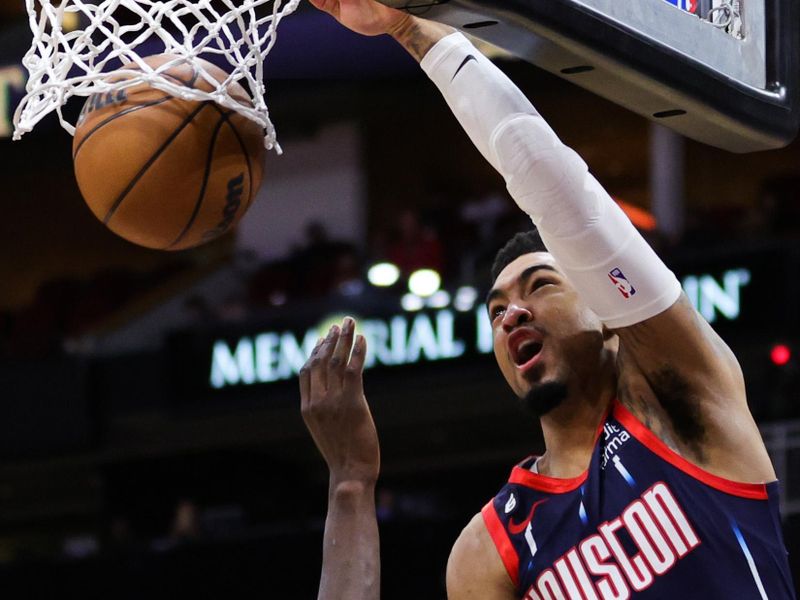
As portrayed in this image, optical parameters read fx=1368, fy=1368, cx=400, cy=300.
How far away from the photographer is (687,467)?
240 cm

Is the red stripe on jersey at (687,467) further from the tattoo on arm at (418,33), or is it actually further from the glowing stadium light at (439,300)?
the glowing stadium light at (439,300)

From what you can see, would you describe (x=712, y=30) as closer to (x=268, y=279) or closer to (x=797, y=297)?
(x=797, y=297)

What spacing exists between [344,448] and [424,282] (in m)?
7.66

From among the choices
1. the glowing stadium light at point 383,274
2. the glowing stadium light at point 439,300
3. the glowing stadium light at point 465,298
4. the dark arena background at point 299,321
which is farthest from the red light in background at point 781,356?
the glowing stadium light at point 383,274

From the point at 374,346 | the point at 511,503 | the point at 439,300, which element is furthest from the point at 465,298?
the point at 511,503

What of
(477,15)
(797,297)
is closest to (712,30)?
(477,15)

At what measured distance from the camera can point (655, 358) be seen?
237 centimetres

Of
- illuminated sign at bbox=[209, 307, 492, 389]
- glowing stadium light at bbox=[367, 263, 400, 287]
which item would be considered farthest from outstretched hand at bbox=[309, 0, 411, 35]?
glowing stadium light at bbox=[367, 263, 400, 287]

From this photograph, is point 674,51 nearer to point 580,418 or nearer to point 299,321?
point 580,418

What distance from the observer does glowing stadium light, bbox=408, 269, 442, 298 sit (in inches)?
399

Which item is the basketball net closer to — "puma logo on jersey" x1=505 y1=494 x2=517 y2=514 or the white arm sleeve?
the white arm sleeve

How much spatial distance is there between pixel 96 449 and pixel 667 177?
5.33 meters

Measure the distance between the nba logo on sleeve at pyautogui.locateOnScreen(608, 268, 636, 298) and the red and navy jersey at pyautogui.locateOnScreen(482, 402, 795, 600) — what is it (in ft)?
1.05

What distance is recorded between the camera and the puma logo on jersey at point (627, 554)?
2387 mm
